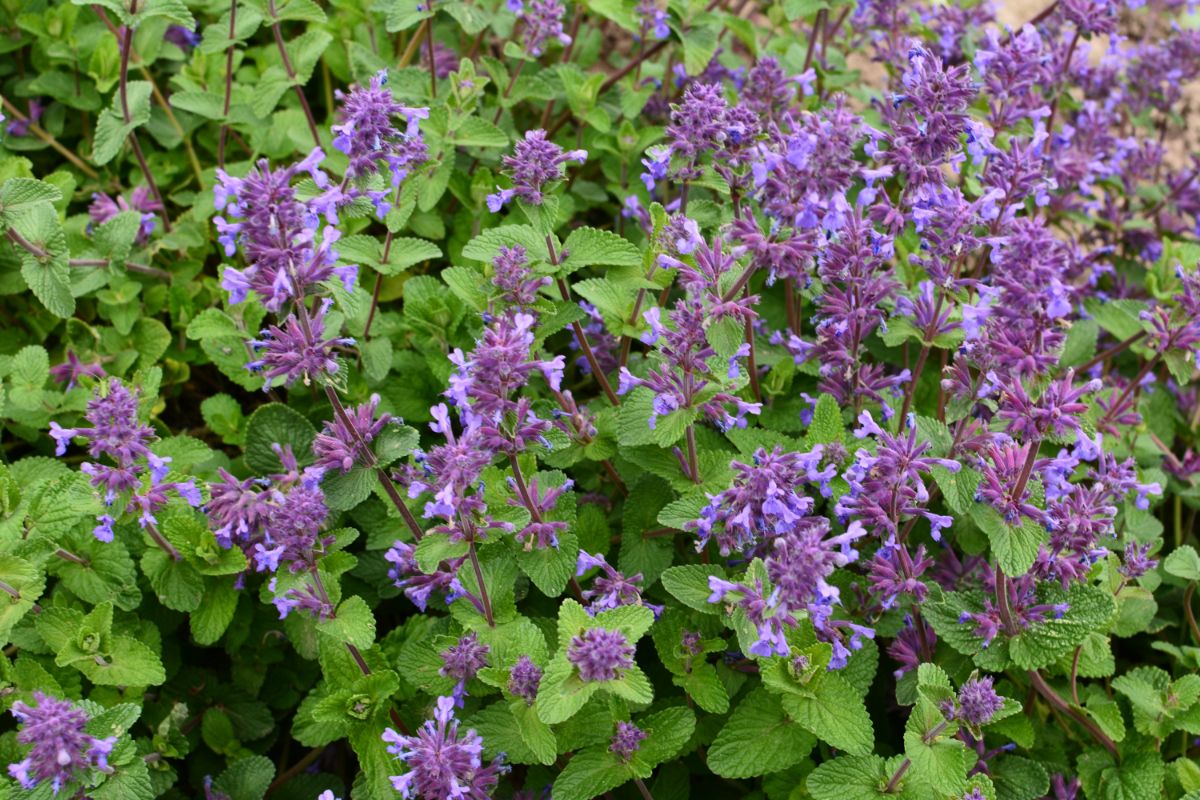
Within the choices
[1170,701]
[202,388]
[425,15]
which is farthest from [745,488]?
[202,388]

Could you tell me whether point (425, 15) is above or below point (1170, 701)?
above

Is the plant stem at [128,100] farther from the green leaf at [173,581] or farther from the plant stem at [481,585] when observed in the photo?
the plant stem at [481,585]

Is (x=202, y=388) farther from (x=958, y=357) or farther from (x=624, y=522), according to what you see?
(x=958, y=357)

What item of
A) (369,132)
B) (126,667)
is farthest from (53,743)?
(369,132)

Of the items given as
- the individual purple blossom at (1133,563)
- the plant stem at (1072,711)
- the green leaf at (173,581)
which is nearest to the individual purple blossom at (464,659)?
the green leaf at (173,581)

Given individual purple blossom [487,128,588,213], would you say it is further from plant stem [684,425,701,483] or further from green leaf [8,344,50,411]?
green leaf [8,344,50,411]

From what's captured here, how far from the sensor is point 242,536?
391cm

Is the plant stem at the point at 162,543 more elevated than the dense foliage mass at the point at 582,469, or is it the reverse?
the dense foliage mass at the point at 582,469

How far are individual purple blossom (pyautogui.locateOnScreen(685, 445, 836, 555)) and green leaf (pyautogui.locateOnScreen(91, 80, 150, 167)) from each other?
3060mm

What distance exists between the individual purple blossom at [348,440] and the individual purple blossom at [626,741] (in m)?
1.22

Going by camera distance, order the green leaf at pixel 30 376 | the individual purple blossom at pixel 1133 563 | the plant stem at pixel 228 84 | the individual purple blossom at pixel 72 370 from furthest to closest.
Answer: the plant stem at pixel 228 84, the individual purple blossom at pixel 72 370, the green leaf at pixel 30 376, the individual purple blossom at pixel 1133 563

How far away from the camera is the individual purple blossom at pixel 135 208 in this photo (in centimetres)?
486

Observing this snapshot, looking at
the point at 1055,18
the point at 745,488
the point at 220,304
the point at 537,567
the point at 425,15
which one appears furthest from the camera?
the point at 1055,18

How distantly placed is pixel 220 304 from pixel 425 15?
1670 mm
